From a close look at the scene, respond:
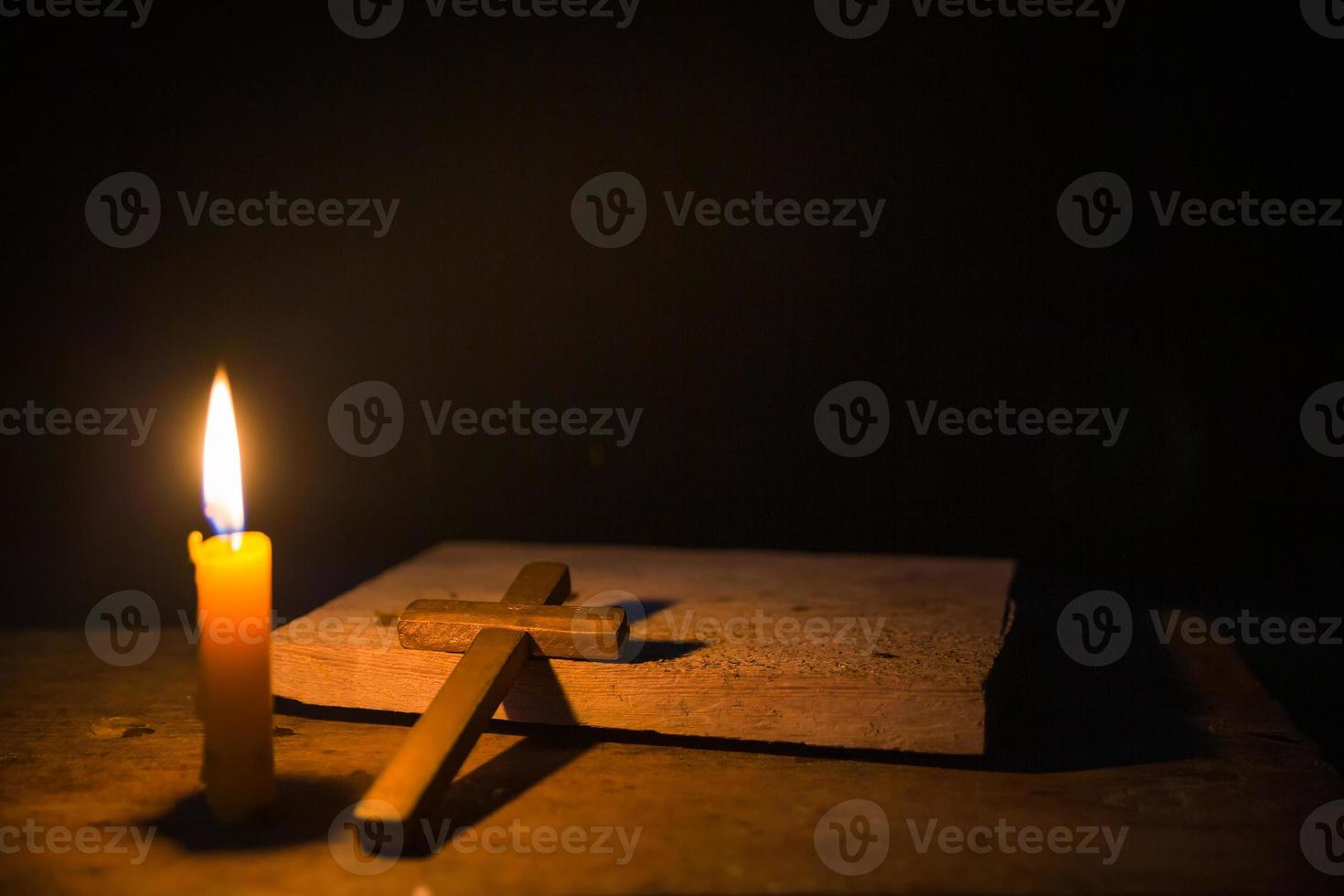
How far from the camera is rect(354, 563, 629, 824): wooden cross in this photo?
1271mm

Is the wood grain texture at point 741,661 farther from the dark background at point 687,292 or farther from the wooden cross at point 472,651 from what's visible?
the dark background at point 687,292

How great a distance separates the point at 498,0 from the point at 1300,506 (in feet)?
6.58

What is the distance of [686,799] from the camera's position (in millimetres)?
1435

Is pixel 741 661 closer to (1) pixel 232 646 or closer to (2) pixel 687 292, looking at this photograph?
(1) pixel 232 646

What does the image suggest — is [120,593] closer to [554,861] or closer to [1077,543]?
Answer: [554,861]

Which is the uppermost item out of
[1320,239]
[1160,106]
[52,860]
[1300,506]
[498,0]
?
[498,0]

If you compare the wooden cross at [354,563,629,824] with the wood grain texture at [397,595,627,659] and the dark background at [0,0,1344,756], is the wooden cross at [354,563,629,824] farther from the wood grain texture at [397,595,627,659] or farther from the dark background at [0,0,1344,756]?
the dark background at [0,0,1344,756]

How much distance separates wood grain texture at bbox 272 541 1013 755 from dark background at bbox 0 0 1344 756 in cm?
61

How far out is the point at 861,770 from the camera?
1.53 meters

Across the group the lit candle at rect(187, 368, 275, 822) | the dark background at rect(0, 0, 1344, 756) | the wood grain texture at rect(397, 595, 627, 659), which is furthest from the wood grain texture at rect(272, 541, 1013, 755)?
the dark background at rect(0, 0, 1344, 756)

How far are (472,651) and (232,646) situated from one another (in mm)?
298

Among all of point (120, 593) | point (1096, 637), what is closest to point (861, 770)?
point (1096, 637)

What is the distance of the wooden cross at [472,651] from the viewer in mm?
1271

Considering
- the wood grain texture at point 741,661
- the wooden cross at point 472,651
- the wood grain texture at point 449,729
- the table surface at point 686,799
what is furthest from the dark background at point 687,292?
the wood grain texture at point 449,729
